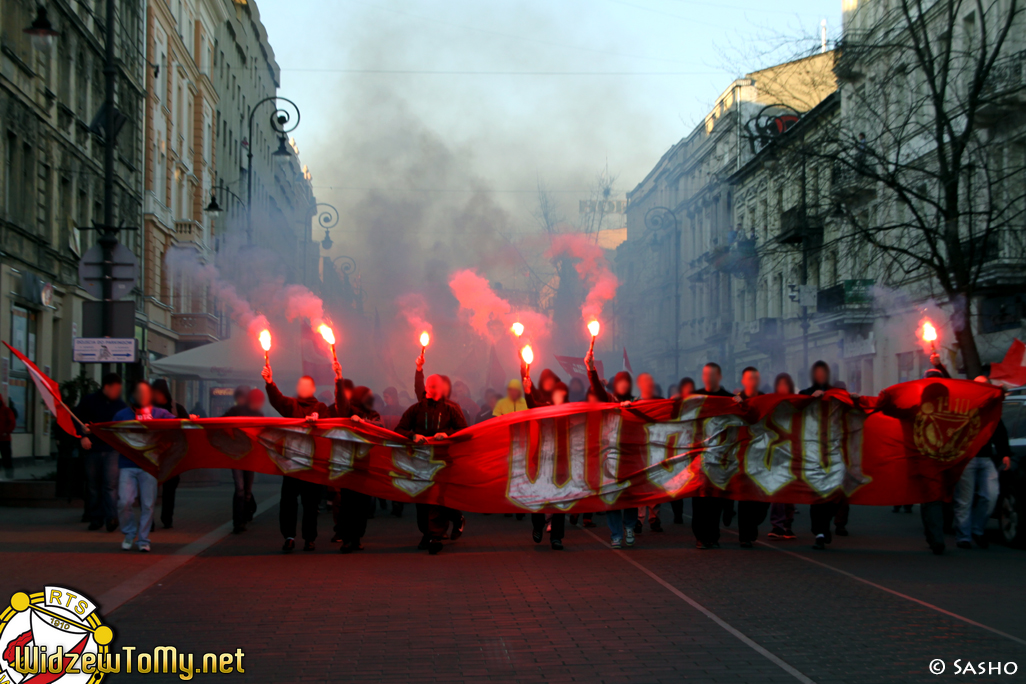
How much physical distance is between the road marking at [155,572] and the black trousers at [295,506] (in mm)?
949

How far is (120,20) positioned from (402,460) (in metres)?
27.6

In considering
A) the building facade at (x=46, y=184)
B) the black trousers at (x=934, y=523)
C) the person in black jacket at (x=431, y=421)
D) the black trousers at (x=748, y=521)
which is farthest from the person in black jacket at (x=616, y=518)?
the building facade at (x=46, y=184)

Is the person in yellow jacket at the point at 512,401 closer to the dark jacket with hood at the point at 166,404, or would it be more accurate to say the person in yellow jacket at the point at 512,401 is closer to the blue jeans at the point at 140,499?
the dark jacket with hood at the point at 166,404

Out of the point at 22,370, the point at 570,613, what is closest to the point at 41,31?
the point at 22,370

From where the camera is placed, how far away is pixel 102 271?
15578 millimetres

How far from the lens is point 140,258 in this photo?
127ft

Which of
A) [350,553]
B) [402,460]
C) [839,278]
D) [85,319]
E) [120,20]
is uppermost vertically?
[120,20]

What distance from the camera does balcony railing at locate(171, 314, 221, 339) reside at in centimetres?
4409

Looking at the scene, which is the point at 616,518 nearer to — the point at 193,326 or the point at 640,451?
the point at 640,451

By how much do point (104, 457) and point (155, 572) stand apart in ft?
12.6

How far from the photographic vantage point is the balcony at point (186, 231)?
44.4 metres

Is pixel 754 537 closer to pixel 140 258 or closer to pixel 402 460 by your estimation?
pixel 402 460

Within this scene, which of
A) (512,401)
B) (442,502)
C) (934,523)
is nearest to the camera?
(934,523)

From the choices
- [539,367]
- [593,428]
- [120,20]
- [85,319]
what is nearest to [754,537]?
[593,428]
